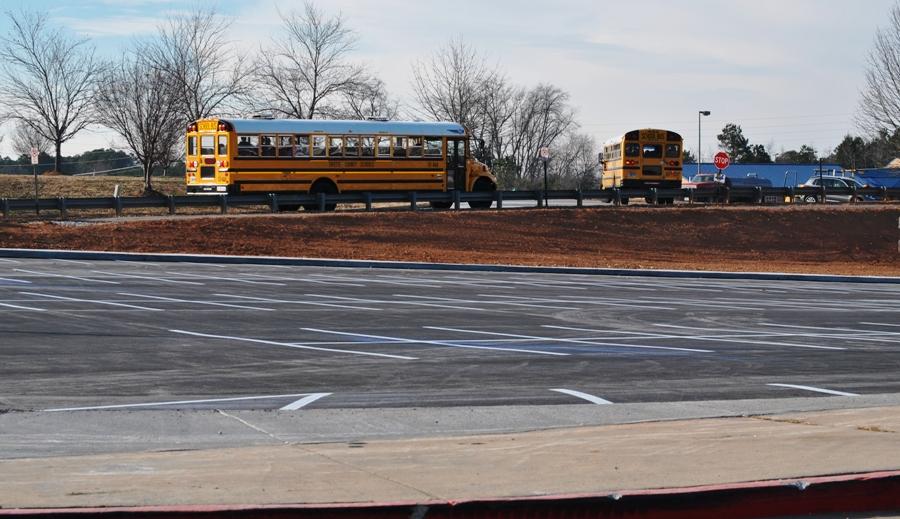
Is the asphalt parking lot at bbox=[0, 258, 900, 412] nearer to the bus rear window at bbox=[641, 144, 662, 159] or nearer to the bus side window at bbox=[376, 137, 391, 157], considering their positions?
the bus side window at bbox=[376, 137, 391, 157]

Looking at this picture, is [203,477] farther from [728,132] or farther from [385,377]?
[728,132]

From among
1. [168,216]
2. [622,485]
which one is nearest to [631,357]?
[622,485]

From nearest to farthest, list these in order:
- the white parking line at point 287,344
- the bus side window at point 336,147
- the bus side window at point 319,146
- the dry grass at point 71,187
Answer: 1. the white parking line at point 287,344
2. the bus side window at point 319,146
3. the bus side window at point 336,147
4. the dry grass at point 71,187

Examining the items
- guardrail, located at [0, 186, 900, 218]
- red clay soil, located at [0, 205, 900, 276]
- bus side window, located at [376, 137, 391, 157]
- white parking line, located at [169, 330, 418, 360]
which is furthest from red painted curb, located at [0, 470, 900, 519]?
bus side window, located at [376, 137, 391, 157]

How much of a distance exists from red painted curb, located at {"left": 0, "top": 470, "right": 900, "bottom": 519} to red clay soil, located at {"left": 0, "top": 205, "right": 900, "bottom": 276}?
24.7m

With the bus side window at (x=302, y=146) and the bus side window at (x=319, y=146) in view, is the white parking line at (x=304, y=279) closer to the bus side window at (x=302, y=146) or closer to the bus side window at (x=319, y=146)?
the bus side window at (x=302, y=146)

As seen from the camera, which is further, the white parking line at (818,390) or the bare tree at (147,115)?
the bare tree at (147,115)

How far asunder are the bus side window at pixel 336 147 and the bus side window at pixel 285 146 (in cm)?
143

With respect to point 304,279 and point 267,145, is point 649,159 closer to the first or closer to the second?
point 267,145

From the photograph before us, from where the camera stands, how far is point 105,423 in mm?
9375

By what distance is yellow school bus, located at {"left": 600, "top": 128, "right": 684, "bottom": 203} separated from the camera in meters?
49.9

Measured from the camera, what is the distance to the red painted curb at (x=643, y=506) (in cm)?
606

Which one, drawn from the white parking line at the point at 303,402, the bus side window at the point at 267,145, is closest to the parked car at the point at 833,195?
the bus side window at the point at 267,145

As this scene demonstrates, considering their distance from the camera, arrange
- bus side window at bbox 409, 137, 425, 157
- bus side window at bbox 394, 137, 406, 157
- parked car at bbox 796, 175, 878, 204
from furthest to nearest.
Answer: parked car at bbox 796, 175, 878, 204, bus side window at bbox 409, 137, 425, 157, bus side window at bbox 394, 137, 406, 157
